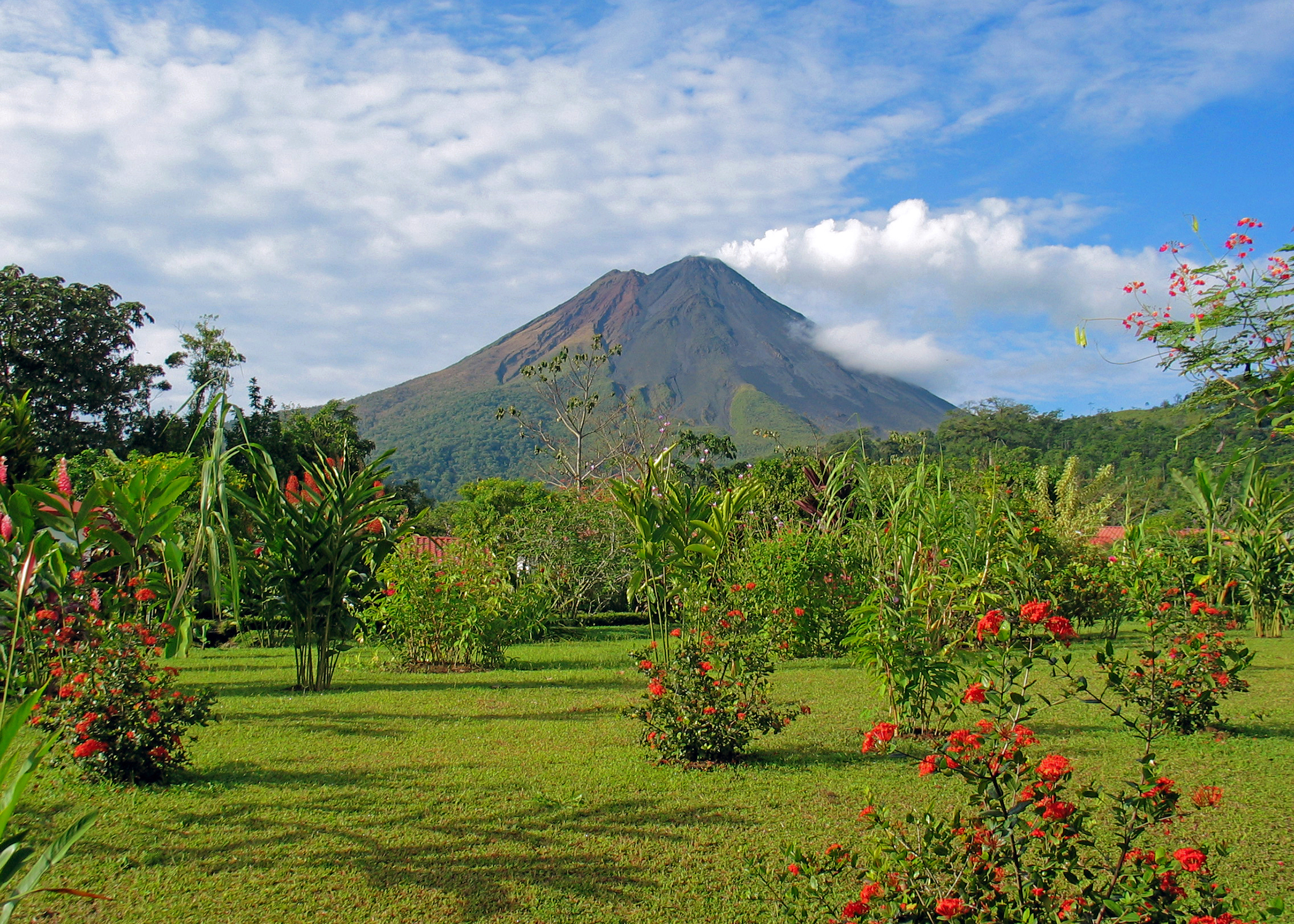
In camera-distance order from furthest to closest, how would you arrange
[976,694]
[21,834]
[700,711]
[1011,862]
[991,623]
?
[700,711] < [991,623] < [976,694] < [1011,862] < [21,834]

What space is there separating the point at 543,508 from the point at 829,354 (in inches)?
4356

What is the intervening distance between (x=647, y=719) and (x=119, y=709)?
114 inches

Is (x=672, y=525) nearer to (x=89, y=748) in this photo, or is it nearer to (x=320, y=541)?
(x=320, y=541)

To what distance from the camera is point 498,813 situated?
4066mm

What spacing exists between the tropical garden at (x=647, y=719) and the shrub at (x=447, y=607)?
1.8 inches

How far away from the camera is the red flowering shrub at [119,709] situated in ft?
13.5

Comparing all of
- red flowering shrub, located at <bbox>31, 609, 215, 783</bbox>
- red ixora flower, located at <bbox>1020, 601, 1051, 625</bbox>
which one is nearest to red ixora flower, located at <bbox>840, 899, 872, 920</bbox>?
red ixora flower, located at <bbox>1020, 601, 1051, 625</bbox>

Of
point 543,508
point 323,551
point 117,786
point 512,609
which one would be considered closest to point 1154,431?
point 543,508

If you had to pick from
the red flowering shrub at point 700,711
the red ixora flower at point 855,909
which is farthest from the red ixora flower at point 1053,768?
the red flowering shrub at point 700,711

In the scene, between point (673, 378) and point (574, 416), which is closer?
point (574, 416)

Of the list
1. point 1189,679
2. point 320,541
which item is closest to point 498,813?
point 320,541

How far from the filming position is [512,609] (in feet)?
30.0

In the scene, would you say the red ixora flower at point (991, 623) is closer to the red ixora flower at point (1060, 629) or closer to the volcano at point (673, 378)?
the red ixora flower at point (1060, 629)

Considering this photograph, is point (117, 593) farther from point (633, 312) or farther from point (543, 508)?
point (633, 312)
